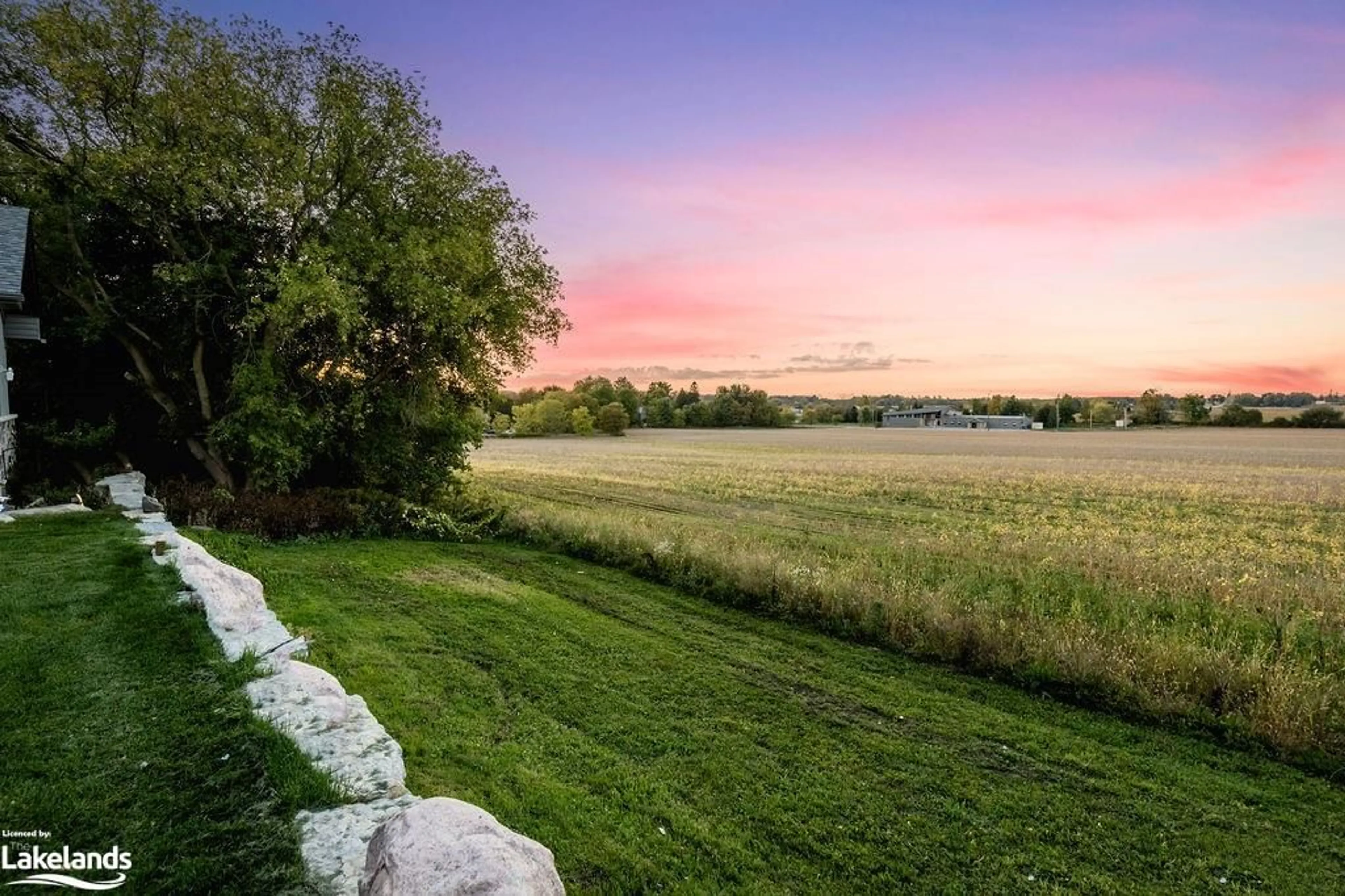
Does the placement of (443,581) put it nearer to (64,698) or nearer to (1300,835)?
(64,698)

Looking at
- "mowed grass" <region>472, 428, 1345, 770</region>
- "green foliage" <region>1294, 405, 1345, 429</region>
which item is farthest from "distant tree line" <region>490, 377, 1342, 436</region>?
"mowed grass" <region>472, 428, 1345, 770</region>

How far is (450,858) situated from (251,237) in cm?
1970

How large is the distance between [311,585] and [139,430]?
40.6 ft

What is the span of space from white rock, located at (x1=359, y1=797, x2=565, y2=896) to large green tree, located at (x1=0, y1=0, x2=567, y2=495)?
14523mm

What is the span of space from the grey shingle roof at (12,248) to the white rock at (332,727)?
11930 millimetres

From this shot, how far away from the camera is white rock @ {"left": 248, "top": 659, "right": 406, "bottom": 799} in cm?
442

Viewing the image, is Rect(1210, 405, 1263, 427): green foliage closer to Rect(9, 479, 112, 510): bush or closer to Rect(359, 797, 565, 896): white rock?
Rect(359, 797, 565, 896): white rock

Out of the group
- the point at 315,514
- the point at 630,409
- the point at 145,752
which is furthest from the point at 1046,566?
the point at 630,409

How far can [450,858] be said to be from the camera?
9.90 feet

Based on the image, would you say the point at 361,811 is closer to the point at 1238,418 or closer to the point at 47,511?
the point at 47,511

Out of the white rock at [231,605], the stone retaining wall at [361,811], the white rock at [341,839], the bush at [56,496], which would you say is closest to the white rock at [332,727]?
the stone retaining wall at [361,811]

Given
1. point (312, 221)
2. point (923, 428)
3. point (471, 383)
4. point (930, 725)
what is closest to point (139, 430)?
point (312, 221)

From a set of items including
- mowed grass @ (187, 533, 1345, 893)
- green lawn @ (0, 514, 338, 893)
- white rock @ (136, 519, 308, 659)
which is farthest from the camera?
white rock @ (136, 519, 308, 659)

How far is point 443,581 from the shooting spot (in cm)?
1220
